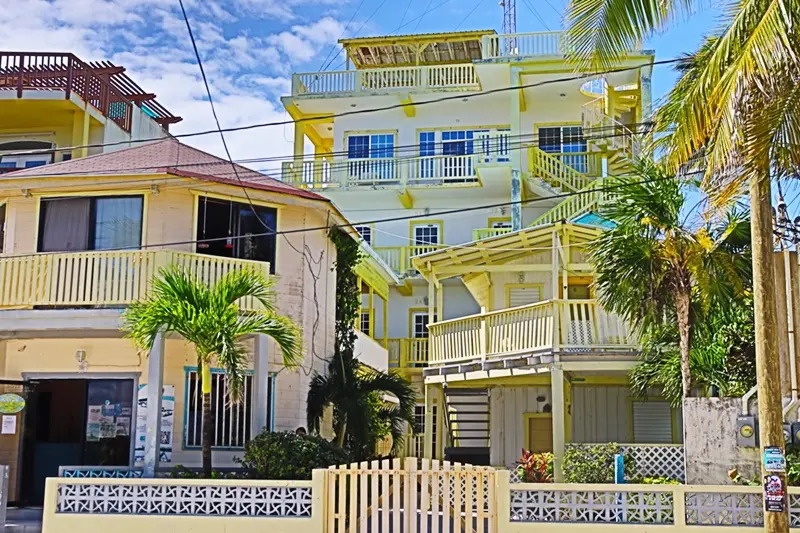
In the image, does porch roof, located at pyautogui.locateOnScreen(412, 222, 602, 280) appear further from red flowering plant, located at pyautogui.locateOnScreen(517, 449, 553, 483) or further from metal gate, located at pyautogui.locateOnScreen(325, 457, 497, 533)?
A: metal gate, located at pyautogui.locateOnScreen(325, 457, 497, 533)

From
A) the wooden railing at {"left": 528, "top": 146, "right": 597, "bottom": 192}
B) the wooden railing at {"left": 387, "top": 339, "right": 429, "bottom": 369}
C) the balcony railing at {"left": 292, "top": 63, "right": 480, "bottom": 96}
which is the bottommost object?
the wooden railing at {"left": 387, "top": 339, "right": 429, "bottom": 369}

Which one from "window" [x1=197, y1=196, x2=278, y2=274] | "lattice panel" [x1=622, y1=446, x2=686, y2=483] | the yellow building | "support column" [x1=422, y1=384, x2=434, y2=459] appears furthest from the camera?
"support column" [x1=422, y1=384, x2=434, y2=459]

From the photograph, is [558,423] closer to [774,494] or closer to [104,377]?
[104,377]

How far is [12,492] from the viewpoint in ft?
64.9

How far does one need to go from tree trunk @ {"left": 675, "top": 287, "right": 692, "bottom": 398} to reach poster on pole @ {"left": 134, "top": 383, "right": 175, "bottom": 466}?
921 centimetres

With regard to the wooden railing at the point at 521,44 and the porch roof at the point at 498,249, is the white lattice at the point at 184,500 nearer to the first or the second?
the porch roof at the point at 498,249

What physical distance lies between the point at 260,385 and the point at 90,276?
3.61m

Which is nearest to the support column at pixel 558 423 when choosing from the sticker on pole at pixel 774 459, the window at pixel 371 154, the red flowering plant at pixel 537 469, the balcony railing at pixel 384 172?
the red flowering plant at pixel 537 469

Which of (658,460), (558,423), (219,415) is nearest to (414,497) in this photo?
(219,415)

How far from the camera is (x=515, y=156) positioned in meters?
32.0

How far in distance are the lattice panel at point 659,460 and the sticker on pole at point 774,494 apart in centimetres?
767

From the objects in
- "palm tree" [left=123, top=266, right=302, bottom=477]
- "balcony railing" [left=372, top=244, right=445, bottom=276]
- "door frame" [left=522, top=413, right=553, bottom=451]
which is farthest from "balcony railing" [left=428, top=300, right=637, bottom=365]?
"balcony railing" [left=372, top=244, right=445, bottom=276]

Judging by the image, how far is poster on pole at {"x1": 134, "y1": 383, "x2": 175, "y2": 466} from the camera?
18969 millimetres

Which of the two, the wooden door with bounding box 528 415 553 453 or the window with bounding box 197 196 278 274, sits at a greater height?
the window with bounding box 197 196 278 274
